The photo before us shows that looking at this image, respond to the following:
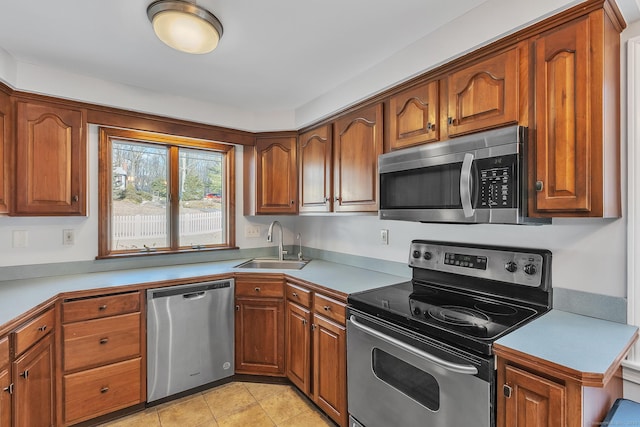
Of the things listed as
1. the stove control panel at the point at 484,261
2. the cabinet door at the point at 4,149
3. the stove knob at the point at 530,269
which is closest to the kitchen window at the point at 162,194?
the cabinet door at the point at 4,149

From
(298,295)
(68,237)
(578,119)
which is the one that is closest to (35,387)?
(68,237)

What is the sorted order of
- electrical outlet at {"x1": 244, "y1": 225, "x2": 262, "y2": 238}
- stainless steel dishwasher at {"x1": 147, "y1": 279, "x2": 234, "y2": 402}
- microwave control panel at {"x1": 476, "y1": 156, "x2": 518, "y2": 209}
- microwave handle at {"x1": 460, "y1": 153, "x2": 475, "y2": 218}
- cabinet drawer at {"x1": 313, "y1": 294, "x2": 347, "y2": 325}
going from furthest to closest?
electrical outlet at {"x1": 244, "y1": 225, "x2": 262, "y2": 238} < stainless steel dishwasher at {"x1": 147, "y1": 279, "x2": 234, "y2": 402} < cabinet drawer at {"x1": 313, "y1": 294, "x2": 347, "y2": 325} < microwave handle at {"x1": 460, "y1": 153, "x2": 475, "y2": 218} < microwave control panel at {"x1": 476, "y1": 156, "x2": 518, "y2": 209}

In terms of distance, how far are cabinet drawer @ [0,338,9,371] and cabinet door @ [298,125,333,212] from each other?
1950 millimetres

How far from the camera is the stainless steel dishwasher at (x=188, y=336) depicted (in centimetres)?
219

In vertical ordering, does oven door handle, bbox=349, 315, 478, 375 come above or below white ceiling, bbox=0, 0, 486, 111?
below

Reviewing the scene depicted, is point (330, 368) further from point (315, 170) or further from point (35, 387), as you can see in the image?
point (35, 387)

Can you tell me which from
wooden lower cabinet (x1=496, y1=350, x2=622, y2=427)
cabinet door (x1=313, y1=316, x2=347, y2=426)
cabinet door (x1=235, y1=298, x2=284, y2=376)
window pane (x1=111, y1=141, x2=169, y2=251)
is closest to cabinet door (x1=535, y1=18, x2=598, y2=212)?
wooden lower cabinet (x1=496, y1=350, x2=622, y2=427)

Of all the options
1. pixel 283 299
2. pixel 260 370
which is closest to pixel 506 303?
pixel 283 299

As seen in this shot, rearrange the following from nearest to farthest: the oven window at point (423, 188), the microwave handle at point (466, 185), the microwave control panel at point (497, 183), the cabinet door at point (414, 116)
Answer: the microwave control panel at point (497, 183) < the microwave handle at point (466, 185) < the oven window at point (423, 188) < the cabinet door at point (414, 116)

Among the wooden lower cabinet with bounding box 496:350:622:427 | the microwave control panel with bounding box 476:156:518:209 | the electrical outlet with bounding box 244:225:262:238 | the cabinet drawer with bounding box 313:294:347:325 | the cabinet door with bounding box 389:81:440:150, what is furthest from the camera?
the electrical outlet with bounding box 244:225:262:238

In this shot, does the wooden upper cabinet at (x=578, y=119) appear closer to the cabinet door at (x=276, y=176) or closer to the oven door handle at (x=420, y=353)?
the oven door handle at (x=420, y=353)

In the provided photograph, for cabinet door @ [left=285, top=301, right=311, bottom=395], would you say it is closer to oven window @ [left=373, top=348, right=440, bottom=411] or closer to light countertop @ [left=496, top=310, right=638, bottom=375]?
oven window @ [left=373, top=348, right=440, bottom=411]

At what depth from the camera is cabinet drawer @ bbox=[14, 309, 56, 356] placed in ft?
5.02

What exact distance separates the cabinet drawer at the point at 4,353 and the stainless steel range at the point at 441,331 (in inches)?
64.3
